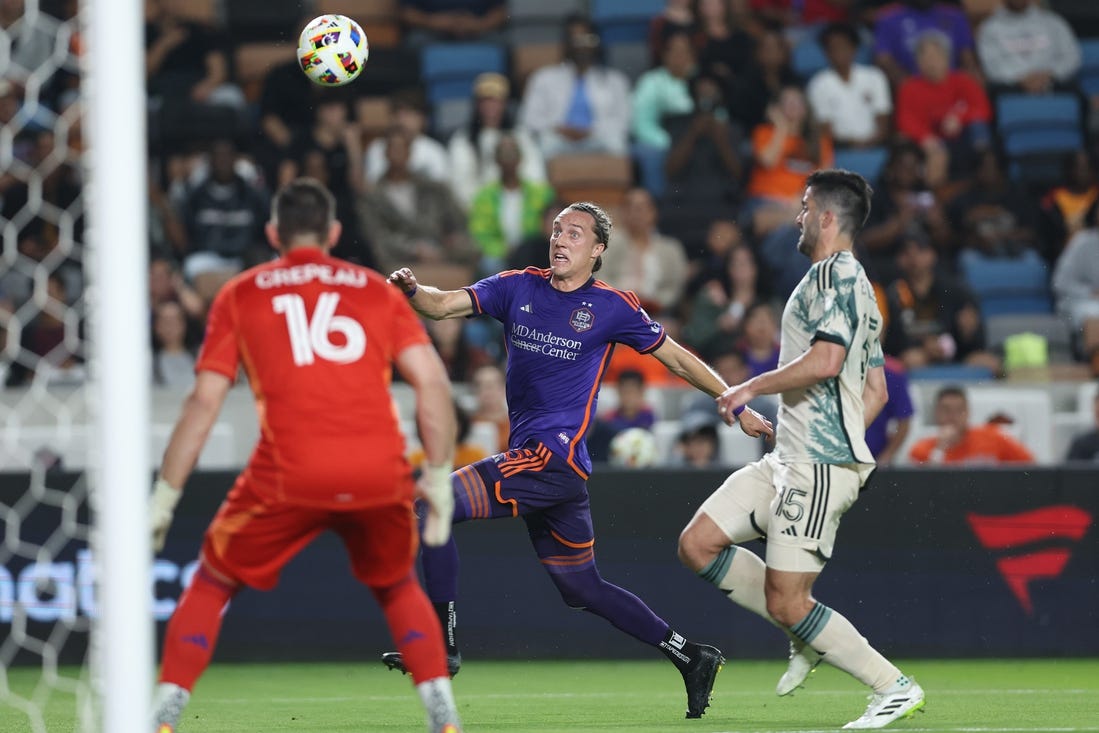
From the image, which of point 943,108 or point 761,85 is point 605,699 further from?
point 943,108

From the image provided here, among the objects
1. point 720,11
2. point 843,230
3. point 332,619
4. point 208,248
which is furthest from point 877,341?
point 720,11

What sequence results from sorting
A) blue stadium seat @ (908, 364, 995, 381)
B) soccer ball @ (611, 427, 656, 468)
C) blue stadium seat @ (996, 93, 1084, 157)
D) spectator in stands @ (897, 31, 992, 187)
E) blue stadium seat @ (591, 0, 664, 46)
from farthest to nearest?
blue stadium seat @ (591, 0, 664, 46), blue stadium seat @ (996, 93, 1084, 157), spectator in stands @ (897, 31, 992, 187), blue stadium seat @ (908, 364, 995, 381), soccer ball @ (611, 427, 656, 468)

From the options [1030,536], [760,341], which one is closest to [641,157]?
[760,341]

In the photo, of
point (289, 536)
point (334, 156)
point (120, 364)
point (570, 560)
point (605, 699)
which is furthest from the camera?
point (334, 156)

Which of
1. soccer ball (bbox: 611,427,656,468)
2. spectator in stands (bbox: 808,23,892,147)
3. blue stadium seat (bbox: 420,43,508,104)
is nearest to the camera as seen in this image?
soccer ball (bbox: 611,427,656,468)

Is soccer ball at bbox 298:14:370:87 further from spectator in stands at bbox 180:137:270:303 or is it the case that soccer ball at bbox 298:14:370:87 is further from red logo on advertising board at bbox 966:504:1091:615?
spectator in stands at bbox 180:137:270:303

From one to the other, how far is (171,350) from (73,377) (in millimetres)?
965

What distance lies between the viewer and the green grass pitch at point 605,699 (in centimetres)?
728

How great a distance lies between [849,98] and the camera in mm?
15570

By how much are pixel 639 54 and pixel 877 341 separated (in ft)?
31.7

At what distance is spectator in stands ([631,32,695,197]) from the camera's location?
15.3 meters

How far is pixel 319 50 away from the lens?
884 cm

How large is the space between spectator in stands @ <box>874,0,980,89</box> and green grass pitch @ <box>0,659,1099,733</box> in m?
7.52

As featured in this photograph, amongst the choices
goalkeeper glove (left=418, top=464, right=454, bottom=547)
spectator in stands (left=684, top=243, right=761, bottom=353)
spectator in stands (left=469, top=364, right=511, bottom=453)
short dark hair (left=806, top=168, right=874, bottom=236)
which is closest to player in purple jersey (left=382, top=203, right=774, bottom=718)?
short dark hair (left=806, top=168, right=874, bottom=236)
